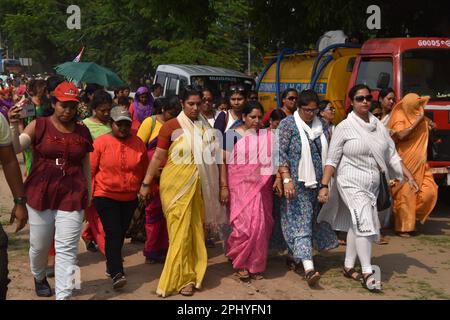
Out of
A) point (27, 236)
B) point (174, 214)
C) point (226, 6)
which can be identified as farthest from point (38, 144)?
point (226, 6)

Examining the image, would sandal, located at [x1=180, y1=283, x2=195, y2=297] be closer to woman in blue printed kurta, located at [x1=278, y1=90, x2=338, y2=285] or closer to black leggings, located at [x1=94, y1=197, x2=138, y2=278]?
black leggings, located at [x1=94, y1=197, x2=138, y2=278]

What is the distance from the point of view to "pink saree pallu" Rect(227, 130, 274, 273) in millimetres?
5625

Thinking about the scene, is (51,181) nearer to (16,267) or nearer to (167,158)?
(167,158)

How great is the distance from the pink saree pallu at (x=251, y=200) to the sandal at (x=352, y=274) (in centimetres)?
73

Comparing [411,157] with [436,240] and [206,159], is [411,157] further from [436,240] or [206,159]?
[206,159]

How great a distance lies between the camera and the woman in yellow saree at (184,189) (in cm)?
521

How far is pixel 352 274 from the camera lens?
5617 mm

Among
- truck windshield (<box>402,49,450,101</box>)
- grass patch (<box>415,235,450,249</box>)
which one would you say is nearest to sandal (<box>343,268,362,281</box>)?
grass patch (<box>415,235,450,249</box>)

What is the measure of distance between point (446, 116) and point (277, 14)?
6683 millimetres

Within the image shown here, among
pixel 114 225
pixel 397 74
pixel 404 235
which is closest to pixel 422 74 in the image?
pixel 397 74

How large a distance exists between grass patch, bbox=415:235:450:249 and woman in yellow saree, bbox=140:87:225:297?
2961 millimetres

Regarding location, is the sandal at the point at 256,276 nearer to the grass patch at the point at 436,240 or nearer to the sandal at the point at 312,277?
the sandal at the point at 312,277

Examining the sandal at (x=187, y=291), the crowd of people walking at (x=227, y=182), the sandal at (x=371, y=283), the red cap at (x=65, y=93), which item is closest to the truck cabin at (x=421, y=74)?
the crowd of people walking at (x=227, y=182)

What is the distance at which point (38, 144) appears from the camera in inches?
186
